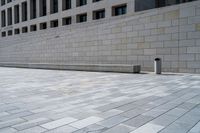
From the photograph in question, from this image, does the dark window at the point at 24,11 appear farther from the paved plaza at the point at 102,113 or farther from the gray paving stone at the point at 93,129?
the gray paving stone at the point at 93,129

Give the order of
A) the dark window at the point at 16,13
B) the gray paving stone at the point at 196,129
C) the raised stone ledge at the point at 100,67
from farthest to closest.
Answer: the dark window at the point at 16,13 < the raised stone ledge at the point at 100,67 < the gray paving stone at the point at 196,129

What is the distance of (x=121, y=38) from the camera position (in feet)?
55.0

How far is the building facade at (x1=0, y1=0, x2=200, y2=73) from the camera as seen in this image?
→ 13.5 m

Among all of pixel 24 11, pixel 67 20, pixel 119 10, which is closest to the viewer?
pixel 119 10

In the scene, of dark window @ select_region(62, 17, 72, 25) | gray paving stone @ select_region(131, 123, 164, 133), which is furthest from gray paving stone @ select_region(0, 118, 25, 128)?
dark window @ select_region(62, 17, 72, 25)

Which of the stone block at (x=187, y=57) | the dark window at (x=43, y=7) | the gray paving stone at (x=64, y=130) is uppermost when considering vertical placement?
the dark window at (x=43, y=7)

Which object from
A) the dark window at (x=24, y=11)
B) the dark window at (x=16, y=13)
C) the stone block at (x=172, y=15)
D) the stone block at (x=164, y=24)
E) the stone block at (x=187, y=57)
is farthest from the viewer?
the dark window at (x=16, y=13)

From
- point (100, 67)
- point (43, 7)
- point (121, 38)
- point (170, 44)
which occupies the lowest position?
point (100, 67)

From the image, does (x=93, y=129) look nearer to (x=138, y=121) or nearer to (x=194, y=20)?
(x=138, y=121)

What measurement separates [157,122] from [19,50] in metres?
27.9

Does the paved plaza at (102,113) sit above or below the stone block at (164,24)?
below

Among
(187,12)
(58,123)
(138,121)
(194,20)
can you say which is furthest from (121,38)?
(58,123)

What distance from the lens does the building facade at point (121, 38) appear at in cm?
1346

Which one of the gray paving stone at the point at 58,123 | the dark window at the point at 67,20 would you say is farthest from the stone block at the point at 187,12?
the dark window at the point at 67,20
